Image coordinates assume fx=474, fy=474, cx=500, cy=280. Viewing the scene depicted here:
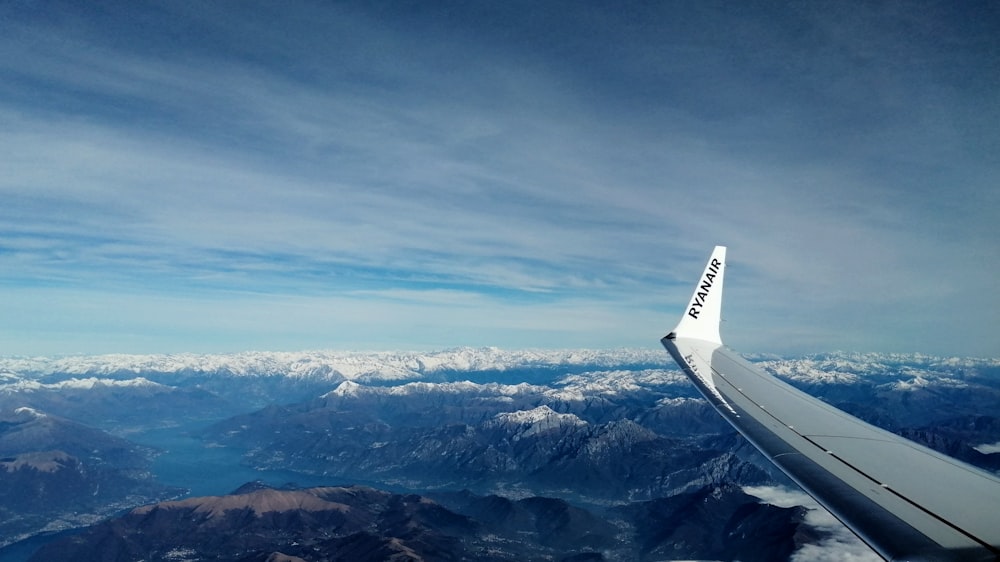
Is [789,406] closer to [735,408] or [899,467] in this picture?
[735,408]

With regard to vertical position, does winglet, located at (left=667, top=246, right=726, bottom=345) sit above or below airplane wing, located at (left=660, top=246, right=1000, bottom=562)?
above

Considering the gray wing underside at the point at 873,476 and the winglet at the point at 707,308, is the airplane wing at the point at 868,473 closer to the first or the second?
the gray wing underside at the point at 873,476

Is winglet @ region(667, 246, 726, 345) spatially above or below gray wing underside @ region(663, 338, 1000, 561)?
above

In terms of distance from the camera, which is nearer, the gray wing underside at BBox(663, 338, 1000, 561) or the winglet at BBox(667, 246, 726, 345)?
the gray wing underside at BBox(663, 338, 1000, 561)

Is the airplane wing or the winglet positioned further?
the winglet

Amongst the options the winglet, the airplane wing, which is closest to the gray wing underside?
the airplane wing

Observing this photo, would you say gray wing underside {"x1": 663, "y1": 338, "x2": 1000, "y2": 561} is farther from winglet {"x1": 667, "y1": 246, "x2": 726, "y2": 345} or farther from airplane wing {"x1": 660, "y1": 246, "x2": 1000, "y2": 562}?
winglet {"x1": 667, "y1": 246, "x2": 726, "y2": 345}
